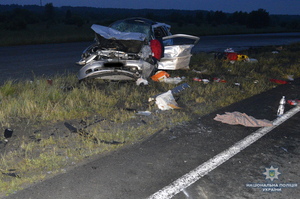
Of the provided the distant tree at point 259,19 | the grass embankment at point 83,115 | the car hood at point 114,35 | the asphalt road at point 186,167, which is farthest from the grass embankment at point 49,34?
the distant tree at point 259,19

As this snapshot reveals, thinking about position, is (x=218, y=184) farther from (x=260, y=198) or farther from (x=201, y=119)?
(x=201, y=119)

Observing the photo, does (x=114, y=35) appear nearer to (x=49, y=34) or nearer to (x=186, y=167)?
(x=186, y=167)

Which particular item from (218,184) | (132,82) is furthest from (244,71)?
(218,184)

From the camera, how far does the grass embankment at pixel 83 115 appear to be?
3.38 m

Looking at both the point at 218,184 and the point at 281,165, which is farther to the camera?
the point at 281,165

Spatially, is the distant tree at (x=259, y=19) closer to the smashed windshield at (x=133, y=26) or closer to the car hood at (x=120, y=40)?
the smashed windshield at (x=133, y=26)

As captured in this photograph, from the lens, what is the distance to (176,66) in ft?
28.2

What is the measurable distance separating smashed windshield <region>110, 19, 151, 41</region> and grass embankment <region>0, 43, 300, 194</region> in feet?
6.34

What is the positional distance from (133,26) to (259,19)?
6191cm

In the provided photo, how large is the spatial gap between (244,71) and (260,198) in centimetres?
819

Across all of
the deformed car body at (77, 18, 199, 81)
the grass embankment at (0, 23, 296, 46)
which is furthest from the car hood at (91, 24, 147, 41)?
the grass embankment at (0, 23, 296, 46)

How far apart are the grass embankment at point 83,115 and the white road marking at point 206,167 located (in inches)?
47.5

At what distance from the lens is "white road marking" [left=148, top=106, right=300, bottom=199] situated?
279cm

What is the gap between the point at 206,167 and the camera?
3.33 m
